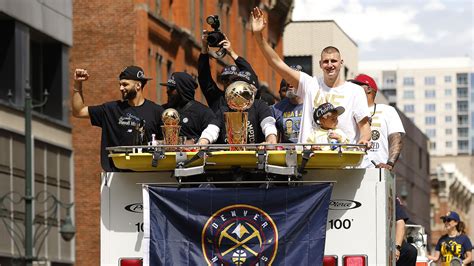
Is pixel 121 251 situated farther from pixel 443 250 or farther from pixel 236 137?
pixel 443 250

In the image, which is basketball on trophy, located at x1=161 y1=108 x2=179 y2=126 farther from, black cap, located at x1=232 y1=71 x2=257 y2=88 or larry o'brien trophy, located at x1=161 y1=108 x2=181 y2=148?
black cap, located at x1=232 y1=71 x2=257 y2=88

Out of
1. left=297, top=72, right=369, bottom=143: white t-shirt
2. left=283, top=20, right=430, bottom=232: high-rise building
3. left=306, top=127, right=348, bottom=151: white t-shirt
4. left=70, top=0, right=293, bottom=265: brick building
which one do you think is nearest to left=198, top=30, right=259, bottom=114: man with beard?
left=297, top=72, right=369, bottom=143: white t-shirt

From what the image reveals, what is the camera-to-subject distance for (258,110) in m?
11.8

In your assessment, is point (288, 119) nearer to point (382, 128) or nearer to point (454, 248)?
point (382, 128)

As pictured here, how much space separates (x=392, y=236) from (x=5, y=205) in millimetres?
30721

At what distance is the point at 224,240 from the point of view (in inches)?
421

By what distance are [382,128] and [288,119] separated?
1462 mm

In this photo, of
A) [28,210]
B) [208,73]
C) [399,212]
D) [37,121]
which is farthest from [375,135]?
[37,121]

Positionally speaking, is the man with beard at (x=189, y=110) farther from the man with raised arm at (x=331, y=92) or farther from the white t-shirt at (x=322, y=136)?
the white t-shirt at (x=322, y=136)

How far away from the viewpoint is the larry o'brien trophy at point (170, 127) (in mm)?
11305

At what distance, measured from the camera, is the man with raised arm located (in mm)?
11781

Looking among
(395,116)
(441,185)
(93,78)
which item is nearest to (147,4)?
(93,78)

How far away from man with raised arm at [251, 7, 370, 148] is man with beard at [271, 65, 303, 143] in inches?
28.2

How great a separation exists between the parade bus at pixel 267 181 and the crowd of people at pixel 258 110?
28cm
